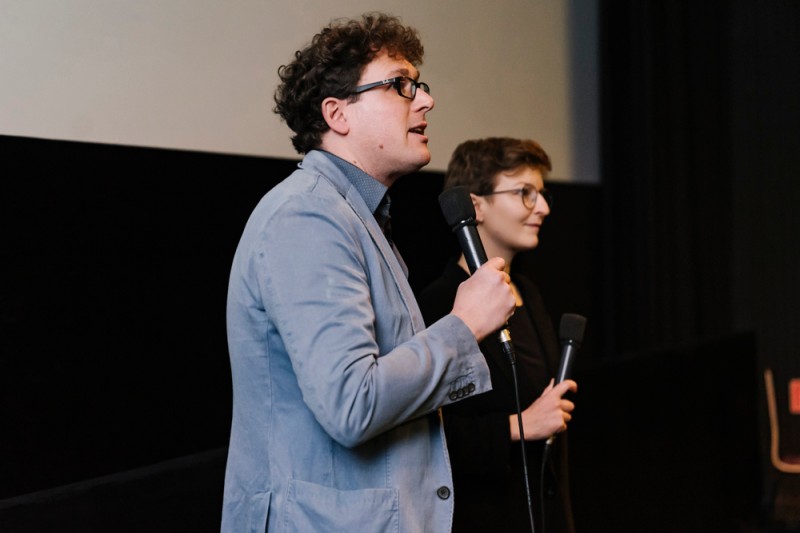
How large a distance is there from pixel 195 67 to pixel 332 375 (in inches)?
58.4

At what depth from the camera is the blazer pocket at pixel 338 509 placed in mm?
1407

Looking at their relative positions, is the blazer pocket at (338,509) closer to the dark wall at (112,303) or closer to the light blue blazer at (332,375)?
the light blue blazer at (332,375)

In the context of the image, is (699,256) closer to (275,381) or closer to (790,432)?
(790,432)

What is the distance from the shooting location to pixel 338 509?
4.63 feet

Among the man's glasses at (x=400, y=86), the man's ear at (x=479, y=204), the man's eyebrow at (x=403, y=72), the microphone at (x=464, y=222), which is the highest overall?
the man's eyebrow at (x=403, y=72)

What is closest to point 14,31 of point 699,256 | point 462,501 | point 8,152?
point 8,152

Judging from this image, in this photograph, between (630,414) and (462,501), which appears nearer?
(462,501)

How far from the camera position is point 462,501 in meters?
2.19

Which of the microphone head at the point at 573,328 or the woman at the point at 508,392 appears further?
the microphone head at the point at 573,328

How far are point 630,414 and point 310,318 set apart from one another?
2685 millimetres

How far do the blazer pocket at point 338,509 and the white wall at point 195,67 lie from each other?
112 cm

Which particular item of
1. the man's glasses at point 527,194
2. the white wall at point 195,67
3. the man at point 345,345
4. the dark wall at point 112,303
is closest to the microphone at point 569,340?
the man's glasses at point 527,194

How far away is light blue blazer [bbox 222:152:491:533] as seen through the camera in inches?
52.6

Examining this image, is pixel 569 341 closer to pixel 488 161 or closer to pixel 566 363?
pixel 566 363
